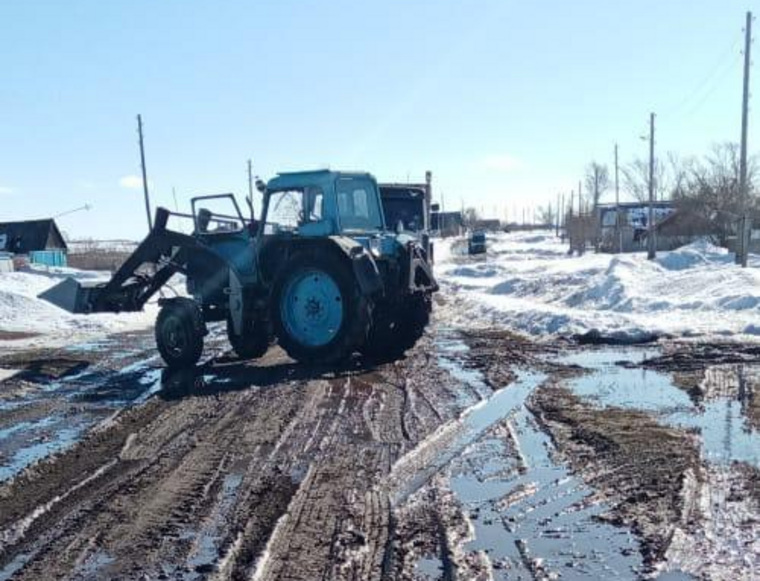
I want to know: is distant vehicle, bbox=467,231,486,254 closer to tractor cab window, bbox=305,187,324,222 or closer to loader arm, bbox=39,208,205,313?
loader arm, bbox=39,208,205,313

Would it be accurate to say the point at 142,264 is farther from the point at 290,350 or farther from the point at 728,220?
the point at 728,220

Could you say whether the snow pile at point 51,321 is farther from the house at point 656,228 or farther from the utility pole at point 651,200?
the house at point 656,228

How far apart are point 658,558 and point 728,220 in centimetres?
4719

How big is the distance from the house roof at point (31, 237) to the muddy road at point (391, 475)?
56357mm

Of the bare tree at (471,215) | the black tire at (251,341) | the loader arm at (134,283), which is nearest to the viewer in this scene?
the black tire at (251,341)

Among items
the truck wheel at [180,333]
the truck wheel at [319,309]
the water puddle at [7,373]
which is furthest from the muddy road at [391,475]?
the truck wheel at [180,333]

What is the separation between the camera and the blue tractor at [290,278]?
1230 cm

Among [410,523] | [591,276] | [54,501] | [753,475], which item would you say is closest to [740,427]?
[753,475]

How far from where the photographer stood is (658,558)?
464 cm

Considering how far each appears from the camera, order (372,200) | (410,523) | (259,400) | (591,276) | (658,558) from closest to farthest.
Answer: (658,558)
(410,523)
(259,400)
(372,200)
(591,276)

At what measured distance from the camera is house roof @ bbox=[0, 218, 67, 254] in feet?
210

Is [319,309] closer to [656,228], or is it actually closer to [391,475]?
[391,475]

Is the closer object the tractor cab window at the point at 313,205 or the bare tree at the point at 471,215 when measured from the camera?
the tractor cab window at the point at 313,205

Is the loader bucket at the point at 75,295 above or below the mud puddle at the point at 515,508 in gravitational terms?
above
